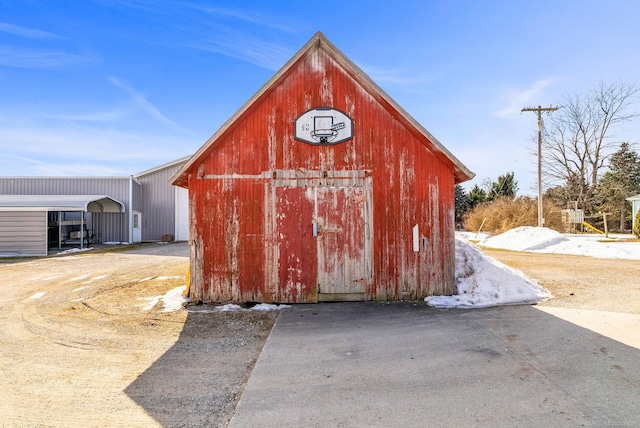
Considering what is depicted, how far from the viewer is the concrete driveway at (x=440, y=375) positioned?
3205 mm

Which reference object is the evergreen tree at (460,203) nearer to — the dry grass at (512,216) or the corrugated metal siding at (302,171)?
the dry grass at (512,216)

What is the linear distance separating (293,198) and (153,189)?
20732mm

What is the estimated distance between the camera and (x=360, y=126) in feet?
24.8

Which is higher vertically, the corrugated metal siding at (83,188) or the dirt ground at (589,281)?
the corrugated metal siding at (83,188)

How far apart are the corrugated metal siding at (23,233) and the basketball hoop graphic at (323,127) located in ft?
55.5

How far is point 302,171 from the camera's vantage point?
754 centimetres

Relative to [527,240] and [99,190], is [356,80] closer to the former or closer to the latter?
[527,240]

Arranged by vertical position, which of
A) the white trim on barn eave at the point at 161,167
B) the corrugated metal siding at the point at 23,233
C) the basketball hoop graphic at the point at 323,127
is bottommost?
the corrugated metal siding at the point at 23,233

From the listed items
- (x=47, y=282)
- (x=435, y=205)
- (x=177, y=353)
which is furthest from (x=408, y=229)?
(x=47, y=282)

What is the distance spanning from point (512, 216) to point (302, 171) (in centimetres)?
2583

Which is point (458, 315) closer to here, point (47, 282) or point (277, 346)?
point (277, 346)

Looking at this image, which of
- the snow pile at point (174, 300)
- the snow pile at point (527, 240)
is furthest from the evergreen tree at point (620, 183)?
the snow pile at point (174, 300)

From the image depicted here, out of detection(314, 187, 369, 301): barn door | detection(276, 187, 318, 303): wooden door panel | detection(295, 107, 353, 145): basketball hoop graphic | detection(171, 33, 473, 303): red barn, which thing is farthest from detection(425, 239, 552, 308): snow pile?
detection(295, 107, 353, 145): basketball hoop graphic

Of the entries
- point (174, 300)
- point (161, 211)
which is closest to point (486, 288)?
point (174, 300)
